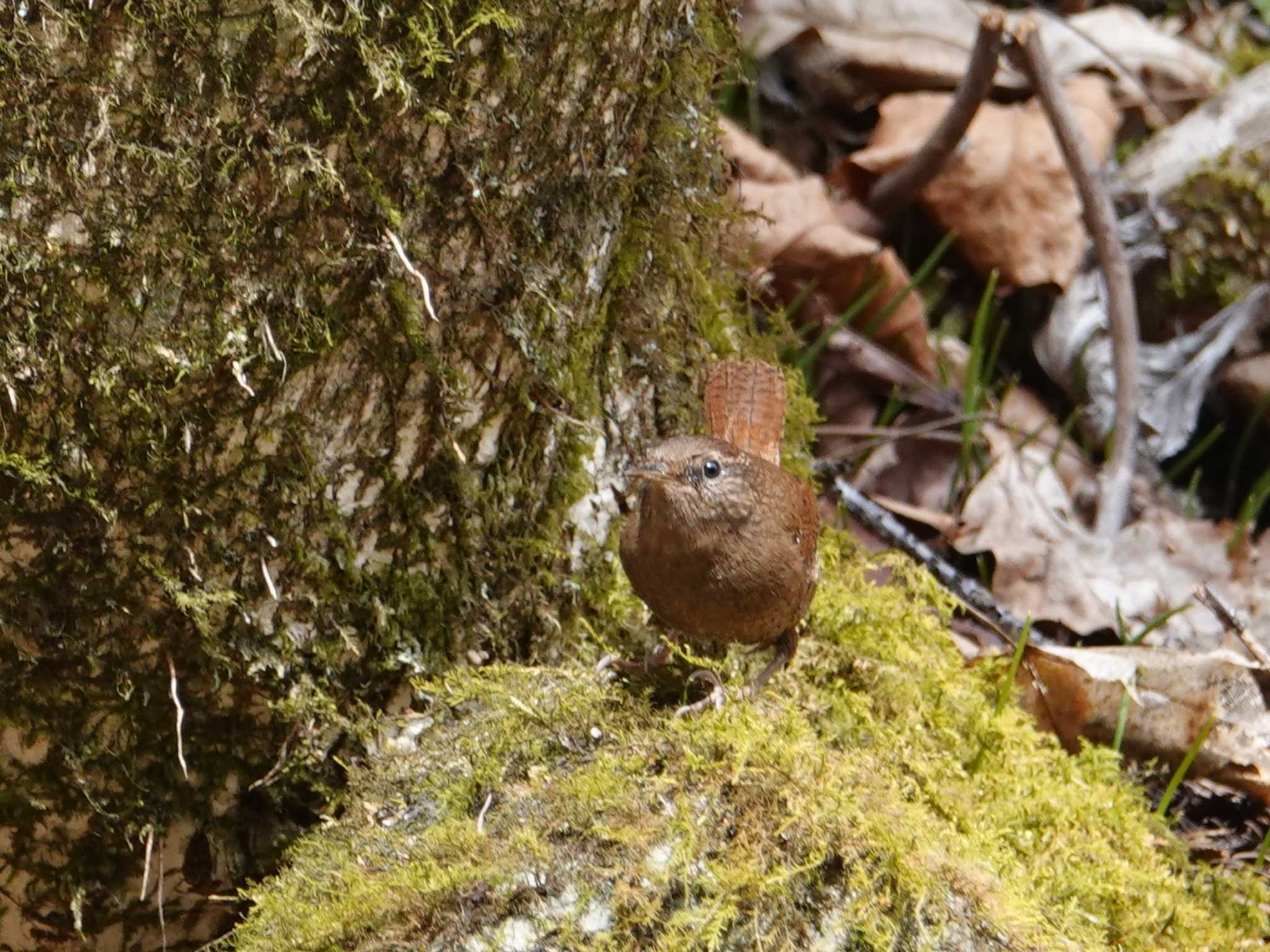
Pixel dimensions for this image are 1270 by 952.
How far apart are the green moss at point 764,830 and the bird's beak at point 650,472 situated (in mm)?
414

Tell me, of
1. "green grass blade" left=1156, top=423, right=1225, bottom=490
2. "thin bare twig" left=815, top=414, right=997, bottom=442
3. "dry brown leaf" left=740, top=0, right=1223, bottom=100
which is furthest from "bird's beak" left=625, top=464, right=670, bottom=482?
"dry brown leaf" left=740, top=0, right=1223, bottom=100

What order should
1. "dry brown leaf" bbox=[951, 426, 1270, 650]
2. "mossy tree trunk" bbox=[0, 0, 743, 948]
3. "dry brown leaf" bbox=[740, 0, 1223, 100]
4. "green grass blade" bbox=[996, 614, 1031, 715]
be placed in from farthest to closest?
1. "dry brown leaf" bbox=[740, 0, 1223, 100]
2. "dry brown leaf" bbox=[951, 426, 1270, 650]
3. "green grass blade" bbox=[996, 614, 1031, 715]
4. "mossy tree trunk" bbox=[0, 0, 743, 948]

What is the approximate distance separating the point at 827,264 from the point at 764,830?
261cm

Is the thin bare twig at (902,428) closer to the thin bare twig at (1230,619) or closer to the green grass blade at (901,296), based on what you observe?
the green grass blade at (901,296)

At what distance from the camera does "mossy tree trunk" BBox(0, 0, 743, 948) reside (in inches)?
76.5

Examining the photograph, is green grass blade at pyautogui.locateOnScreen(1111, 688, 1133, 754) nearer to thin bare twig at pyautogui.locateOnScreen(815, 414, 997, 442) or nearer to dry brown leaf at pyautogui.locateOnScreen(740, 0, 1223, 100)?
thin bare twig at pyautogui.locateOnScreen(815, 414, 997, 442)

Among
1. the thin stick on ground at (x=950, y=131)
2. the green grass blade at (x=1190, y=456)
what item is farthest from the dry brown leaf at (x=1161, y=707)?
the thin stick on ground at (x=950, y=131)

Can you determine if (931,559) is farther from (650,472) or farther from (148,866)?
(148,866)

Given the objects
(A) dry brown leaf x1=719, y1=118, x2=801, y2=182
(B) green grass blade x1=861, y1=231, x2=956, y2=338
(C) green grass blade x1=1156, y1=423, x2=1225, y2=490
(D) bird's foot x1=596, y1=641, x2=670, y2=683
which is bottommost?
(D) bird's foot x1=596, y1=641, x2=670, y2=683

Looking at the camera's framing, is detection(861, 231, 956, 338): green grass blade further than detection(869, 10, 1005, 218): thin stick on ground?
Yes

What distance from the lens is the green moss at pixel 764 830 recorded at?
6.03 feet

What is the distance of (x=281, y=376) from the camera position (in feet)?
6.99

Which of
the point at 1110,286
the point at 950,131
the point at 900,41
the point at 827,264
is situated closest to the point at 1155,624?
the point at 1110,286

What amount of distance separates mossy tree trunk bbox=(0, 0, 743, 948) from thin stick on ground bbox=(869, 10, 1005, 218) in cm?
146
